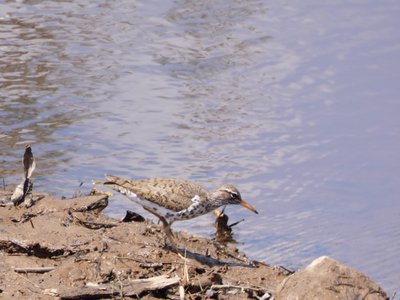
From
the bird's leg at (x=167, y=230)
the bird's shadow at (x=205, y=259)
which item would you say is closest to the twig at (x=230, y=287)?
the bird's shadow at (x=205, y=259)

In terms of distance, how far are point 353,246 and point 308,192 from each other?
1345mm

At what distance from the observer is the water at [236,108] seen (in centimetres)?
1072

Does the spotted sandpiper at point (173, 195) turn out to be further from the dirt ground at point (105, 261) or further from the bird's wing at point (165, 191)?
the dirt ground at point (105, 261)

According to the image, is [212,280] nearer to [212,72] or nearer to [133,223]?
[133,223]

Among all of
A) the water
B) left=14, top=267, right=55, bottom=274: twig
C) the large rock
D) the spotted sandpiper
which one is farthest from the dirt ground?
the water

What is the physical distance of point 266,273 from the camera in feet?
28.1

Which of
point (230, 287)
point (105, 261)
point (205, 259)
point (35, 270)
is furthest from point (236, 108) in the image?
point (35, 270)

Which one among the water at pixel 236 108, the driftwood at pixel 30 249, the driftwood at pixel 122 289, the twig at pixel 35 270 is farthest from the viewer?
the water at pixel 236 108

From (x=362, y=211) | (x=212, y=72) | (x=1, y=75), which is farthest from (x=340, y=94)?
(x=1, y=75)

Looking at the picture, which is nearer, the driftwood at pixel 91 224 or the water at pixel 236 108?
the driftwood at pixel 91 224

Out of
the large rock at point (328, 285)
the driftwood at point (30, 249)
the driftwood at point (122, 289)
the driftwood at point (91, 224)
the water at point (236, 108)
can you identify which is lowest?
the water at point (236, 108)

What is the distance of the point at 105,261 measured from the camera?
7.94 m

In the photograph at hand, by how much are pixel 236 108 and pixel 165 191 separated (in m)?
4.61

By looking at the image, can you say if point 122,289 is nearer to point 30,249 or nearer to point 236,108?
point 30,249
